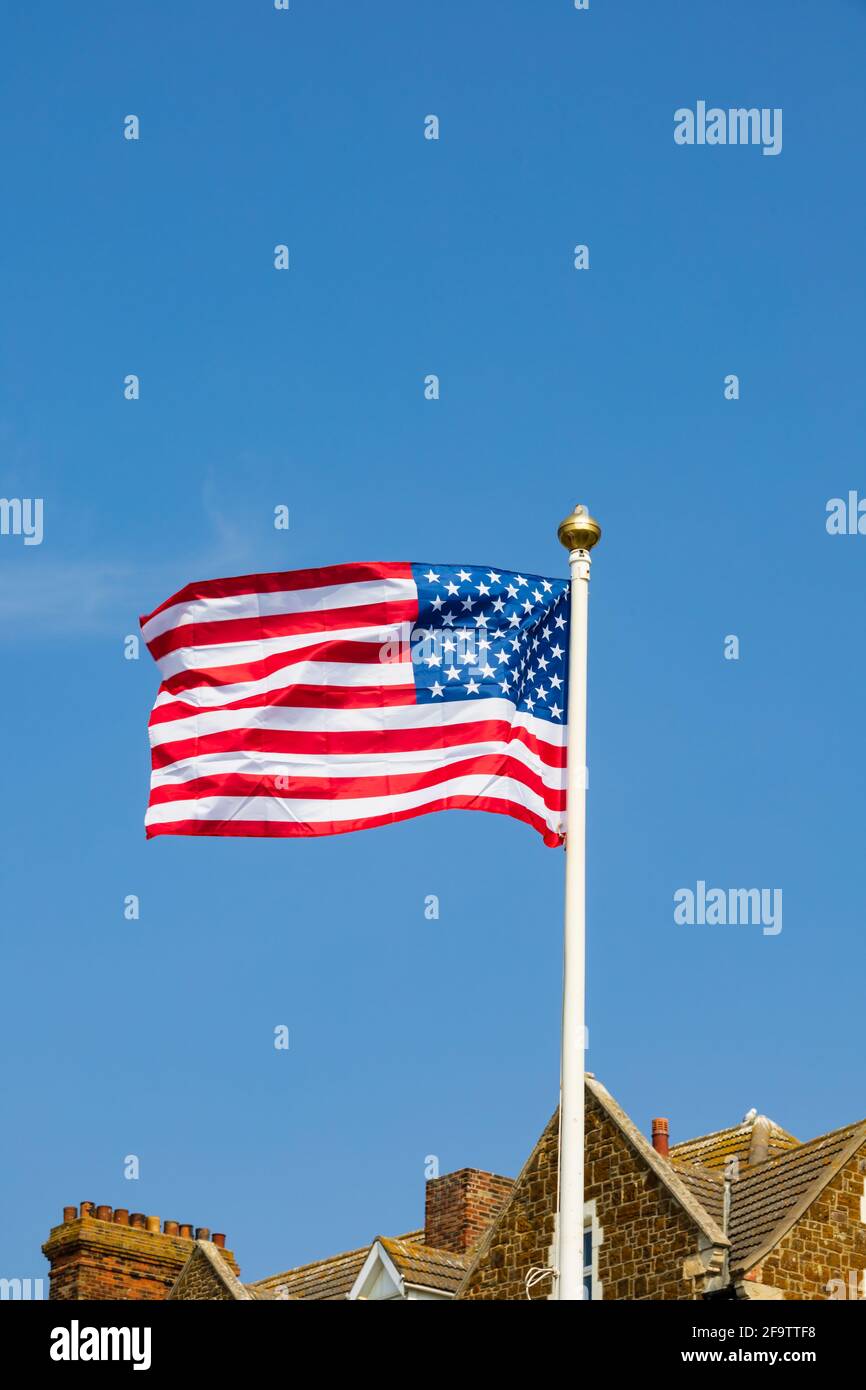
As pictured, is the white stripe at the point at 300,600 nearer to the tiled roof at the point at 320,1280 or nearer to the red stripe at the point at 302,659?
the red stripe at the point at 302,659

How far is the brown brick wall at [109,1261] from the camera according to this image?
36.5m

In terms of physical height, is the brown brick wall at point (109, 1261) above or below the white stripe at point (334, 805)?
below

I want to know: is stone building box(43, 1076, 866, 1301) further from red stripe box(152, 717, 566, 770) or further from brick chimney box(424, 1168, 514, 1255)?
red stripe box(152, 717, 566, 770)

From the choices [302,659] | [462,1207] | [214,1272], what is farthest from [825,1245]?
[214,1272]

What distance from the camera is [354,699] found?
17625 millimetres

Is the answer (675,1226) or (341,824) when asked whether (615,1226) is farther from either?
(341,824)

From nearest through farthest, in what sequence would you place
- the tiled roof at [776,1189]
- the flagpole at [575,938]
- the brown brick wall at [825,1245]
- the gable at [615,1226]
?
the flagpole at [575,938]
the brown brick wall at [825,1245]
the tiled roof at [776,1189]
the gable at [615,1226]

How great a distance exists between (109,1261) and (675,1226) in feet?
47.5

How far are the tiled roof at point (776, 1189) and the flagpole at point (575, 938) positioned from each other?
380 inches

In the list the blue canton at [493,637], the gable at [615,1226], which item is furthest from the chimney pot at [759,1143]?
the blue canton at [493,637]

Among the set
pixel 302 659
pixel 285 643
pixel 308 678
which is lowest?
pixel 308 678
